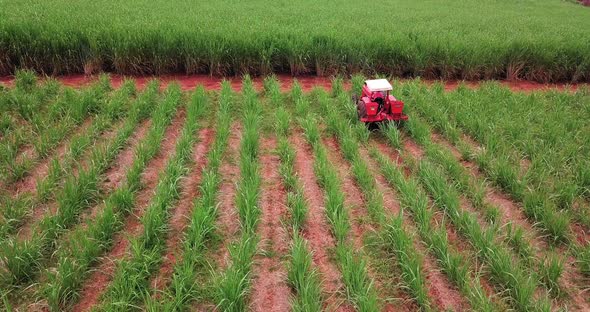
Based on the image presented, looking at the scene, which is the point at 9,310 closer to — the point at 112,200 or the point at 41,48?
the point at 112,200

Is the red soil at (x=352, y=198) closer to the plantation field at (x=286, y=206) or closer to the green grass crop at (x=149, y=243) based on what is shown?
the plantation field at (x=286, y=206)

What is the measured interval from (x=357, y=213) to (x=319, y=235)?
560mm

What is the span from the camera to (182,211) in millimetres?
4176

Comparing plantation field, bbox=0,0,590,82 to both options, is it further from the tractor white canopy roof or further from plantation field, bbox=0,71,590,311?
the tractor white canopy roof

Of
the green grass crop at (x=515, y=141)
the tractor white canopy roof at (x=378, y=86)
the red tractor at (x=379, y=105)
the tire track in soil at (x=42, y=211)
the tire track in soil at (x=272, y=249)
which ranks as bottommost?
the tire track in soil at (x=272, y=249)

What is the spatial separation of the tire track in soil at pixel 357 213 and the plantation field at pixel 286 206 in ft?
→ 0.06

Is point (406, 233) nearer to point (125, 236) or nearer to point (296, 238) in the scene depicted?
point (296, 238)

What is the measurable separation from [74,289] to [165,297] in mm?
685

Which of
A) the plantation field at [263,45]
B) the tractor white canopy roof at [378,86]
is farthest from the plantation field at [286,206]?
the plantation field at [263,45]

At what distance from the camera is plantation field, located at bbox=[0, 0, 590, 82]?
8.20 metres

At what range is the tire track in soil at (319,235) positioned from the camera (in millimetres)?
3242

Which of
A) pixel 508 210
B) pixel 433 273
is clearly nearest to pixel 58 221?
pixel 433 273

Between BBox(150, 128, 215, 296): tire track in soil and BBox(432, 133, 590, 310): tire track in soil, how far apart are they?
3.07m

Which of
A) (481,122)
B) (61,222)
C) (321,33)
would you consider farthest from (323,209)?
(321,33)
